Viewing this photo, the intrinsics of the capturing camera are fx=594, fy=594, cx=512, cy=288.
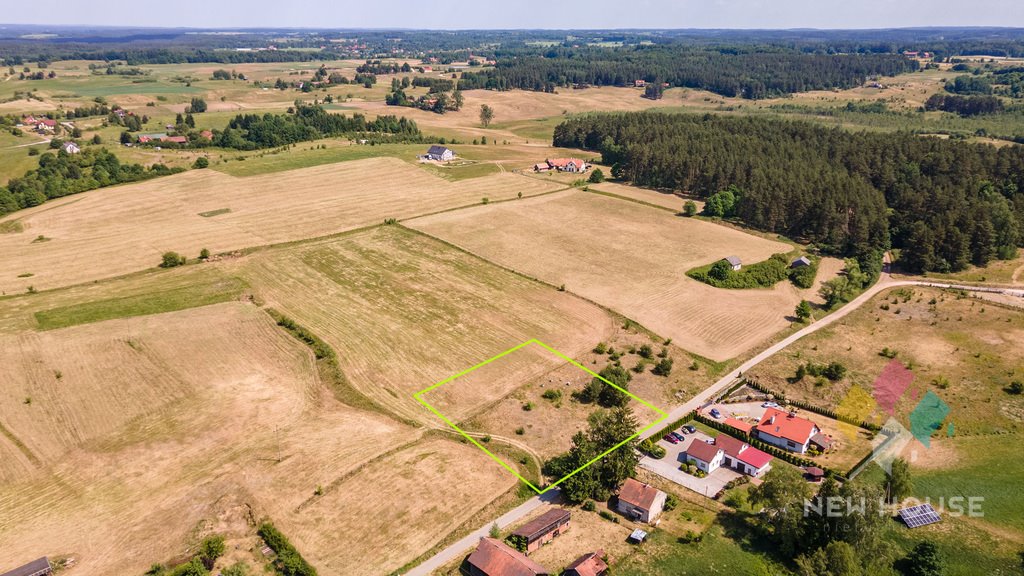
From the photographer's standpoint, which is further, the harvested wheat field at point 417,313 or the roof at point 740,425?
the harvested wheat field at point 417,313

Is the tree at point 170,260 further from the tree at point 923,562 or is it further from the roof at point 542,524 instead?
the tree at point 923,562

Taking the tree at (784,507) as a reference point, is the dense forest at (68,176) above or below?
above

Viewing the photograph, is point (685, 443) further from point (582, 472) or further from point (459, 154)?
point (459, 154)

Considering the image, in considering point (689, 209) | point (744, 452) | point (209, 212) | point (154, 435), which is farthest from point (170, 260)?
point (689, 209)

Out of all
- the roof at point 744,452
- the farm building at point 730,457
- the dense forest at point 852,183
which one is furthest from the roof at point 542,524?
the dense forest at point 852,183

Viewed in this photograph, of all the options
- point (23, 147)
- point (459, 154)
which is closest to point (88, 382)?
point (459, 154)

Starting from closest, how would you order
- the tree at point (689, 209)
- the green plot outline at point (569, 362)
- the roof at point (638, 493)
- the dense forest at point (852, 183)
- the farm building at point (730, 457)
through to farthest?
the roof at point (638, 493) < the green plot outline at point (569, 362) < the farm building at point (730, 457) < the dense forest at point (852, 183) < the tree at point (689, 209)
